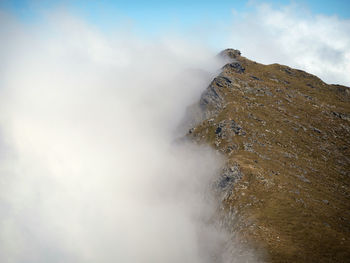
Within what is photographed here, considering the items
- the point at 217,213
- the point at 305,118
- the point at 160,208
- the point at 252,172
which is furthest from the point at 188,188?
the point at 305,118

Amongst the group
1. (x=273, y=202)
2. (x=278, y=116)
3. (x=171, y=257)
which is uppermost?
(x=278, y=116)

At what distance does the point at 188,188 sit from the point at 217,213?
3690cm

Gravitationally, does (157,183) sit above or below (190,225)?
above

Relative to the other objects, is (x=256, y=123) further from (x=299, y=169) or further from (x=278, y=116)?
(x=299, y=169)

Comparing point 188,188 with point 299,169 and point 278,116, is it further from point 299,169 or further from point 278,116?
point 278,116

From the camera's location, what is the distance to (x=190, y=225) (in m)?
132

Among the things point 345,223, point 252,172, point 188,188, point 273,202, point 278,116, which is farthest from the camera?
point 278,116

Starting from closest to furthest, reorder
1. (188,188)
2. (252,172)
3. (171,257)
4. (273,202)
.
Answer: (273,202) < (252,172) < (171,257) < (188,188)

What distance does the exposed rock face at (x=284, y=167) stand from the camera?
8506 cm

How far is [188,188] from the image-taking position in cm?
15188

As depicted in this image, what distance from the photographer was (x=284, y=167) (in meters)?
128

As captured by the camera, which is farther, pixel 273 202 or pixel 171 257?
pixel 171 257

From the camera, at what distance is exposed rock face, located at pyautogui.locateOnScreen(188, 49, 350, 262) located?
8506cm

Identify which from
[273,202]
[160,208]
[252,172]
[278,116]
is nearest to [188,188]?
[160,208]
